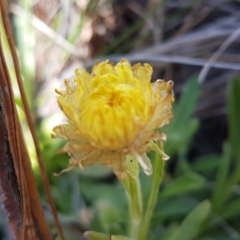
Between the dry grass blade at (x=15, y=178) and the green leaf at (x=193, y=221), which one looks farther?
the green leaf at (x=193, y=221)

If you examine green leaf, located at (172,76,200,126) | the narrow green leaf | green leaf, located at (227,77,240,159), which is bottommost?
the narrow green leaf

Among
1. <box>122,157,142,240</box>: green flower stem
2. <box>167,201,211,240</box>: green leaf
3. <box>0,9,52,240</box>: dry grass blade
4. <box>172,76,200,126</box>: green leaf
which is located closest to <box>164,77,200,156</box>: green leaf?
<box>172,76,200,126</box>: green leaf

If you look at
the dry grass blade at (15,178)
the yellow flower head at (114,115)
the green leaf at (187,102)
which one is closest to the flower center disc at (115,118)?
the yellow flower head at (114,115)

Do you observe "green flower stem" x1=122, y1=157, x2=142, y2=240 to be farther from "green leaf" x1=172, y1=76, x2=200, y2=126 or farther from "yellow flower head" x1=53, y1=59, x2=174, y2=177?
"green leaf" x1=172, y1=76, x2=200, y2=126

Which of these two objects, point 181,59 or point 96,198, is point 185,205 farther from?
point 181,59

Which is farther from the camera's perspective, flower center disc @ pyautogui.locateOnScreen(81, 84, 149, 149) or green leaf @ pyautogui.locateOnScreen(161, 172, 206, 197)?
green leaf @ pyautogui.locateOnScreen(161, 172, 206, 197)

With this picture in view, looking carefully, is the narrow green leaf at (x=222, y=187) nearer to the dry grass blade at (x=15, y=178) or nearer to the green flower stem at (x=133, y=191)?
the green flower stem at (x=133, y=191)

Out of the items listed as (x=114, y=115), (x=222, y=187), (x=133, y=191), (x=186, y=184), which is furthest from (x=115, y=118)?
(x=222, y=187)

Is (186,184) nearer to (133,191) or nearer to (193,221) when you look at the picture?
(193,221)

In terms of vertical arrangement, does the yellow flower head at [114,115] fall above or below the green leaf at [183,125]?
above
